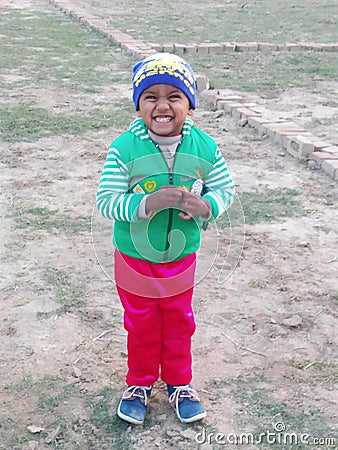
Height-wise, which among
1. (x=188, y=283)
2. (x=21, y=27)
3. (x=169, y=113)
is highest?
(x=169, y=113)

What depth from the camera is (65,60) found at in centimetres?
939

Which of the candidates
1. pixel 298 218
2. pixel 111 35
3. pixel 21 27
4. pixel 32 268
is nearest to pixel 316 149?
pixel 298 218

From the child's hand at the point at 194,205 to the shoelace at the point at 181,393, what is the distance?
0.81 meters

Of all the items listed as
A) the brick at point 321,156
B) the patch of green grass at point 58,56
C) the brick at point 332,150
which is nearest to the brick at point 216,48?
the patch of green grass at point 58,56

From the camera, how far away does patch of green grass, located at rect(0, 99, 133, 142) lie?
21.1 ft

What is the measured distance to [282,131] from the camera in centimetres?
632

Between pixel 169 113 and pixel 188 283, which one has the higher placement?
pixel 169 113

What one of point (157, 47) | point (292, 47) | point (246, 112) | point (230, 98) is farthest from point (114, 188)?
point (292, 47)

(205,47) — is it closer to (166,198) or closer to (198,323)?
(198,323)

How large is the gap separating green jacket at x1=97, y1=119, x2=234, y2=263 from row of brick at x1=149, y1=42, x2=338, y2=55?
24.9ft

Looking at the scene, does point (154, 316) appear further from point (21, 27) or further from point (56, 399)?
point (21, 27)

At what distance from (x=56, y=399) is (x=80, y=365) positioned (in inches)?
10.3

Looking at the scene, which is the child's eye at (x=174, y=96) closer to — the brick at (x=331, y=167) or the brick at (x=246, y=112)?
the brick at (x=331, y=167)

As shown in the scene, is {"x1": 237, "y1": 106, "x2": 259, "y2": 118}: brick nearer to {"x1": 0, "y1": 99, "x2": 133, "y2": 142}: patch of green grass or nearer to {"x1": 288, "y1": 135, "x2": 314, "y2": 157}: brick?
{"x1": 288, "y1": 135, "x2": 314, "y2": 157}: brick
